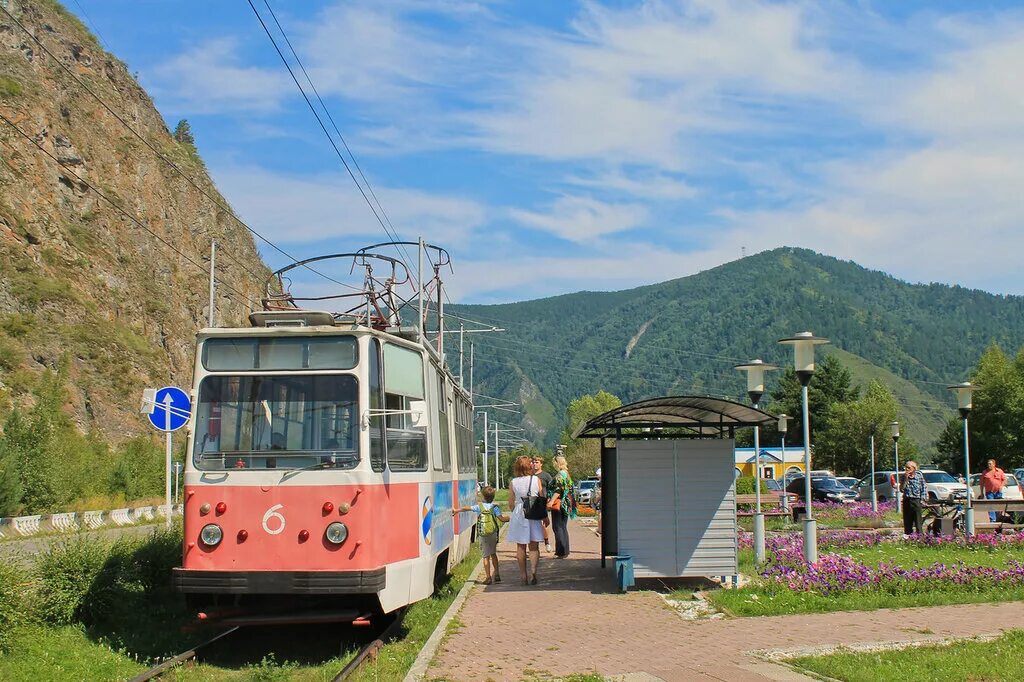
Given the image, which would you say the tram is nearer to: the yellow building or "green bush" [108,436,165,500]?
"green bush" [108,436,165,500]

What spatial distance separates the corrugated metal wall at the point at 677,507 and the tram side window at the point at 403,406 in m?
3.89

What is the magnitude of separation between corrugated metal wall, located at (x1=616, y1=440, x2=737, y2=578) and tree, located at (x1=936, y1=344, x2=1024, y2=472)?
59.6 m

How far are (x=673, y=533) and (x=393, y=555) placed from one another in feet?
17.5

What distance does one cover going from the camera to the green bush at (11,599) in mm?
9914

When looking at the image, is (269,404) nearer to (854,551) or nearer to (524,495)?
(524,495)

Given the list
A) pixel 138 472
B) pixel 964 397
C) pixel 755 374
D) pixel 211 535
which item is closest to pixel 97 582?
pixel 211 535

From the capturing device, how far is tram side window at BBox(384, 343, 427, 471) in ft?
35.5

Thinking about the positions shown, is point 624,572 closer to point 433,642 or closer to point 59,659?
point 433,642

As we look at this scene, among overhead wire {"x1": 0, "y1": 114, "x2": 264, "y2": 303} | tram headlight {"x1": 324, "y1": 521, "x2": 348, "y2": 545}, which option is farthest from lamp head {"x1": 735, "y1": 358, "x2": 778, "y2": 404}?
overhead wire {"x1": 0, "y1": 114, "x2": 264, "y2": 303}

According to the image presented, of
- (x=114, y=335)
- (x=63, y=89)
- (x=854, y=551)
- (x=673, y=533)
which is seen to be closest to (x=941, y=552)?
(x=854, y=551)

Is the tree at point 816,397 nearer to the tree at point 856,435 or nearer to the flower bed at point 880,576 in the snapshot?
Answer: the tree at point 856,435

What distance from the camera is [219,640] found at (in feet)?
37.4

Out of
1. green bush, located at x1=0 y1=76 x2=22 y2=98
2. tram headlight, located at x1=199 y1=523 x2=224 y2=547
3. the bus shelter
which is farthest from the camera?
green bush, located at x1=0 y1=76 x2=22 y2=98

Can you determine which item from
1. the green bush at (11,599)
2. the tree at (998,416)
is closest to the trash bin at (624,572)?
the green bush at (11,599)
